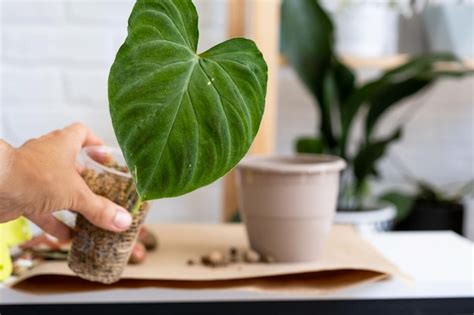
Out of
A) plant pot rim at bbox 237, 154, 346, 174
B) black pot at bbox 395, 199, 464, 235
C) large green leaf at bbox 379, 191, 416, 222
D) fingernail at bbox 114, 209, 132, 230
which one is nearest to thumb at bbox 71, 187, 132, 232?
fingernail at bbox 114, 209, 132, 230

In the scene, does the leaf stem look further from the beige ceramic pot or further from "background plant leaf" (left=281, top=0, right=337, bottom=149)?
"background plant leaf" (left=281, top=0, right=337, bottom=149)

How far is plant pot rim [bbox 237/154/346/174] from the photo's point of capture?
0.82 metres

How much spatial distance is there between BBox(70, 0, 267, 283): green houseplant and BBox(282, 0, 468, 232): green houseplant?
37.7 inches

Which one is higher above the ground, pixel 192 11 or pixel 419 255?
pixel 192 11

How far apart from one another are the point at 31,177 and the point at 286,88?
1.54 meters

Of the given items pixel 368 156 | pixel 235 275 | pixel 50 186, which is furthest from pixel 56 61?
pixel 50 186

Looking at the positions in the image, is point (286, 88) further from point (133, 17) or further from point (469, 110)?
point (133, 17)

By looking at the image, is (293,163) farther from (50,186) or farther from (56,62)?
(56,62)

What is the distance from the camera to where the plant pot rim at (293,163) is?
2.68 ft

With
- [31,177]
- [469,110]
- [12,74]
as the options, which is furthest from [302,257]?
[469,110]

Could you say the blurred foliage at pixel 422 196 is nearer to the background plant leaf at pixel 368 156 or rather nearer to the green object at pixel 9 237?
the background plant leaf at pixel 368 156

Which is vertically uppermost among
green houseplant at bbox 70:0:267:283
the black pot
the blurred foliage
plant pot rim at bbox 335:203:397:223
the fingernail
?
green houseplant at bbox 70:0:267:283

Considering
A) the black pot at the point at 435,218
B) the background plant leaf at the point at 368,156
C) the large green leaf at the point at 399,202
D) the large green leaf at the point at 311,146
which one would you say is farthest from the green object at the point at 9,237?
the black pot at the point at 435,218

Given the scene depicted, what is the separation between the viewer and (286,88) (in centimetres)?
200
